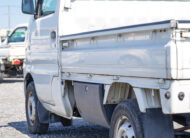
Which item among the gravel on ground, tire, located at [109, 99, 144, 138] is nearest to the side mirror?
the gravel on ground

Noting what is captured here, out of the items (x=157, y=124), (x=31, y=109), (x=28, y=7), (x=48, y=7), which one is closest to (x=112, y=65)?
(x=157, y=124)

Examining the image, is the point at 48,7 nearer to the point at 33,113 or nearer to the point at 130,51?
the point at 33,113

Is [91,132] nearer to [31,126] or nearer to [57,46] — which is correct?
[31,126]

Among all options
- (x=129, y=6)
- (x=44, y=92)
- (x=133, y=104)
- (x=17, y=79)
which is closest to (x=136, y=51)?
(x=133, y=104)

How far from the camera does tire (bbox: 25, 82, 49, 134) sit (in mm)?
7984

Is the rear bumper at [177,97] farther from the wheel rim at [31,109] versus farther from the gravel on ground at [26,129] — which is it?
the wheel rim at [31,109]

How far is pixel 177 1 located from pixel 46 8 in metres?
2.11

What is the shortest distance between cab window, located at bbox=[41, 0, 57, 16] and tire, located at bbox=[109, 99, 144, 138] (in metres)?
2.55

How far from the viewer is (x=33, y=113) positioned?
26.5 ft

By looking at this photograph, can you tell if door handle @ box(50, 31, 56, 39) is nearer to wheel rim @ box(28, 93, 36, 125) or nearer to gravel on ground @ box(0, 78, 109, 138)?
wheel rim @ box(28, 93, 36, 125)

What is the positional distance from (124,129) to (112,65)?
69 cm

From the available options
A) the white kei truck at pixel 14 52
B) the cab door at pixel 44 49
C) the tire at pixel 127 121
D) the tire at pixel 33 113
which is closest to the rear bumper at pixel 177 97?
the tire at pixel 127 121

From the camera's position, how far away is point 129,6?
262 inches

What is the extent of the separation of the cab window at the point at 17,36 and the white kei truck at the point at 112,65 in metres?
12.8
